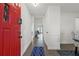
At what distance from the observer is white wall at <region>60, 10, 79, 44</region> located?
7.59m

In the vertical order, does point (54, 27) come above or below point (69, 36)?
above

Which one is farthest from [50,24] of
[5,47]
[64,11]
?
[5,47]

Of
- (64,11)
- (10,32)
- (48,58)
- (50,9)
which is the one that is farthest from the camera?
(64,11)

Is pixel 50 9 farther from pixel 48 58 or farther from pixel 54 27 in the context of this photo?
pixel 48 58

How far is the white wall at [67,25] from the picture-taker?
7586mm

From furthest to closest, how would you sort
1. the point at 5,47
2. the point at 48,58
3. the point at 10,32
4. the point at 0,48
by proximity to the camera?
the point at 10,32 → the point at 5,47 → the point at 0,48 → the point at 48,58

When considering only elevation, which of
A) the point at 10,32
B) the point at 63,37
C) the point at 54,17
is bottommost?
the point at 63,37

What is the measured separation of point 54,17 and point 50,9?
395 millimetres

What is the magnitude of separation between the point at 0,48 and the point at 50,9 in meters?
4.17

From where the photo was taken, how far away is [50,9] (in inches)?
225

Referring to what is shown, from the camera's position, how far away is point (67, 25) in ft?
25.2

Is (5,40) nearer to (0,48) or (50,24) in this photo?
(0,48)

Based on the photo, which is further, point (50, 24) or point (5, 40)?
point (50, 24)

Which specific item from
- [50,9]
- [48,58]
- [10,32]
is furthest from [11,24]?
[50,9]
